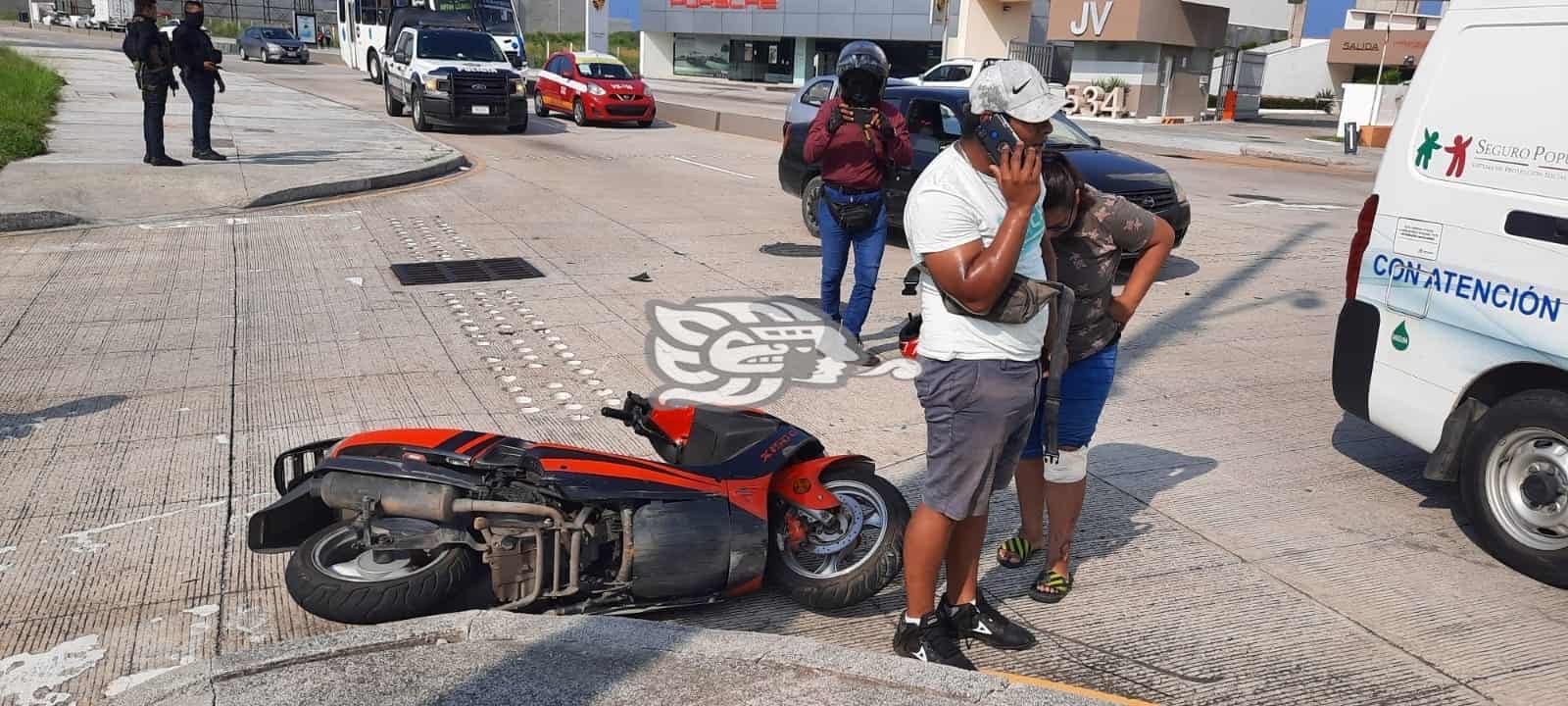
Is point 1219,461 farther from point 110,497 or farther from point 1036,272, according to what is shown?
point 110,497

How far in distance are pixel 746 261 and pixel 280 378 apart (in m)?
4.49

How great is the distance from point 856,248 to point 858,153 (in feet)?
2.05

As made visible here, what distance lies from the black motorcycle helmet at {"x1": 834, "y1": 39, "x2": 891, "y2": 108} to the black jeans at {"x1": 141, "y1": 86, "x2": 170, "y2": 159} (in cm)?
961

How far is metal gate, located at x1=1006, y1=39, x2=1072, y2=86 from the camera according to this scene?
40.7 metres

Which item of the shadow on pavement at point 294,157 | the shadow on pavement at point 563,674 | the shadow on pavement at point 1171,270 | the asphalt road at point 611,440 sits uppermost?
the shadow on pavement at point 294,157

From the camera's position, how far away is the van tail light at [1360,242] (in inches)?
190

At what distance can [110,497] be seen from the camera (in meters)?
4.57

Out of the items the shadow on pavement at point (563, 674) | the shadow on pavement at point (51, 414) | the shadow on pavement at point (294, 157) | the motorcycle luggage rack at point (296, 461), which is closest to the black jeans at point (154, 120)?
the shadow on pavement at point (294, 157)

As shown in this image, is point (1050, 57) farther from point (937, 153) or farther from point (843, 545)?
point (843, 545)

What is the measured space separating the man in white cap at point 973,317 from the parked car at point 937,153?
6.69 meters

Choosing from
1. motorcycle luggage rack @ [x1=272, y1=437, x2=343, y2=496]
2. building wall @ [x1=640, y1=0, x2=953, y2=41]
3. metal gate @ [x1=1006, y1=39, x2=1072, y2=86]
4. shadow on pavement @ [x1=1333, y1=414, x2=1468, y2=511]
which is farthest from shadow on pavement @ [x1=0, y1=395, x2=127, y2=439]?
building wall @ [x1=640, y1=0, x2=953, y2=41]

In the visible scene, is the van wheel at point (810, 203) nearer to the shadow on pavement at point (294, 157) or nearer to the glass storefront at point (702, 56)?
the shadow on pavement at point (294, 157)

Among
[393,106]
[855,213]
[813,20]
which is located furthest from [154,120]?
[813,20]

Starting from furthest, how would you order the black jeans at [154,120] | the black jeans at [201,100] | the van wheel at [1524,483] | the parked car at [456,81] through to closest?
the parked car at [456,81] → the black jeans at [201,100] → the black jeans at [154,120] → the van wheel at [1524,483]
